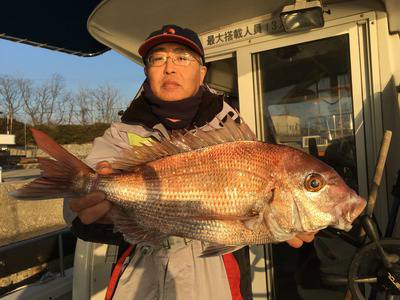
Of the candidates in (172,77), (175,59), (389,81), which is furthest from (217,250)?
(389,81)

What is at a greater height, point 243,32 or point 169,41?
point 243,32

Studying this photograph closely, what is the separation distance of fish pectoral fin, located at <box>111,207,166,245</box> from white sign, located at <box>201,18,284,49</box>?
261 cm

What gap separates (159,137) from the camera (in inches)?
80.8

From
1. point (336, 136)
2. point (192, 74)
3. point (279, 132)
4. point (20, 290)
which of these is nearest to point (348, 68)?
point (336, 136)

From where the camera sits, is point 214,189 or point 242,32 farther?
point 242,32

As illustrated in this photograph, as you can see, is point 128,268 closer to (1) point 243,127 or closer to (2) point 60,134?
(1) point 243,127

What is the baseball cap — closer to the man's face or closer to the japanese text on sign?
the man's face

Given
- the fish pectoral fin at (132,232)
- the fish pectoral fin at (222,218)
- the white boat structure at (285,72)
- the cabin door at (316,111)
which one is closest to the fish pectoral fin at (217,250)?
the fish pectoral fin at (222,218)

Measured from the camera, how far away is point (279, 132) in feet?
12.6

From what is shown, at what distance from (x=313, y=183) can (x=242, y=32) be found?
2.65 m

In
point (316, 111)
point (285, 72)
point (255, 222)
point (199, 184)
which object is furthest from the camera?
point (285, 72)

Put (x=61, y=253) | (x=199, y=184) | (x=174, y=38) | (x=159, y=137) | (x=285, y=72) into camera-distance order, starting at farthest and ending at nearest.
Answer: (x=61, y=253), (x=285, y=72), (x=174, y=38), (x=159, y=137), (x=199, y=184)

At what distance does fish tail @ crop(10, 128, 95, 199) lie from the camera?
158 centimetres

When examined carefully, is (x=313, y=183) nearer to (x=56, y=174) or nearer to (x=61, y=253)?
(x=56, y=174)
